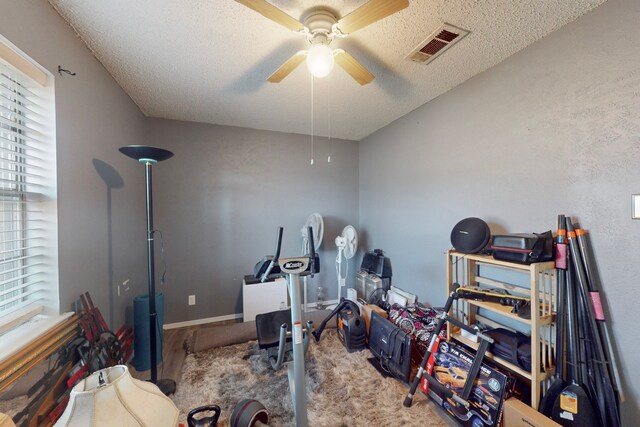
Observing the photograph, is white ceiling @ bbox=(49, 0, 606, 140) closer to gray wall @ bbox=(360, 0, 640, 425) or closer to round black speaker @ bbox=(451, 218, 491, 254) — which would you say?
gray wall @ bbox=(360, 0, 640, 425)

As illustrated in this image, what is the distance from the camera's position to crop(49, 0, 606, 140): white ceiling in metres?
1.45

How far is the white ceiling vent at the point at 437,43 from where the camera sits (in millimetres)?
1624

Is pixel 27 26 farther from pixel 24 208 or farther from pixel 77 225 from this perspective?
pixel 77 225

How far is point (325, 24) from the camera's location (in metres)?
1.46

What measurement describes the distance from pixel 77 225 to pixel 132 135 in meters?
1.28

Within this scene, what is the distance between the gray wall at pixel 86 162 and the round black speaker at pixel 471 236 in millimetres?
2587

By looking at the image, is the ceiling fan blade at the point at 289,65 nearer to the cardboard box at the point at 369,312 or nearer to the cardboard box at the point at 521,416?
the cardboard box at the point at 369,312

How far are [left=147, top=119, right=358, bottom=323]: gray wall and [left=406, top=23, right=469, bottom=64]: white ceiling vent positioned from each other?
2022 mm

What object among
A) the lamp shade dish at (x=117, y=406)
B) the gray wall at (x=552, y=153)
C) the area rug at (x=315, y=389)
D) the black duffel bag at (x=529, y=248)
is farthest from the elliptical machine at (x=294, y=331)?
the gray wall at (x=552, y=153)

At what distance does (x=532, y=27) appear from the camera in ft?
5.24

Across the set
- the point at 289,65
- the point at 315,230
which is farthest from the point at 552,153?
the point at 315,230

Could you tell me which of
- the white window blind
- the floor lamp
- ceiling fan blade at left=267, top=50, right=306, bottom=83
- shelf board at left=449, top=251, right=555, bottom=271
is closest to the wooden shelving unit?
shelf board at left=449, top=251, right=555, bottom=271

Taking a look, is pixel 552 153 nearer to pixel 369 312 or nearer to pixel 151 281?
pixel 369 312

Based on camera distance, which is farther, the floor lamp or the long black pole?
the long black pole
